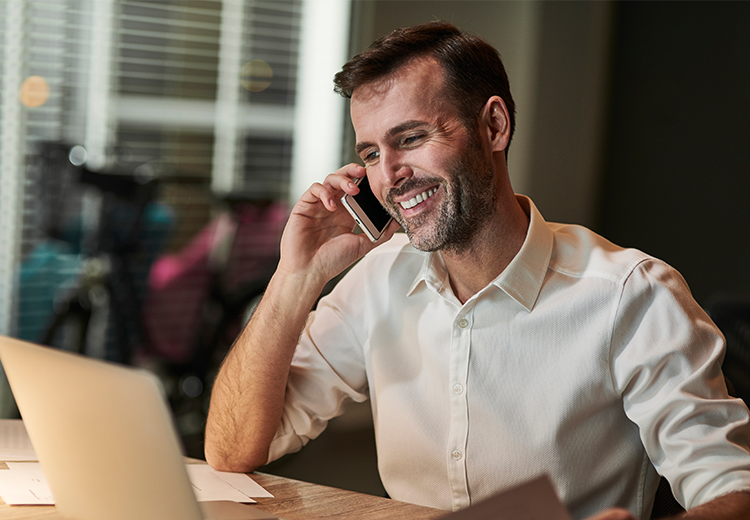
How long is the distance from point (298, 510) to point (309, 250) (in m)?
0.54

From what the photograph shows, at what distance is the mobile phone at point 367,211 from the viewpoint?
4.83 feet

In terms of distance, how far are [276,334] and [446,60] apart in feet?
1.91

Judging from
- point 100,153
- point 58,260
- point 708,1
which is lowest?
point 58,260

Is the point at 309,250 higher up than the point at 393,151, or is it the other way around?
the point at 393,151

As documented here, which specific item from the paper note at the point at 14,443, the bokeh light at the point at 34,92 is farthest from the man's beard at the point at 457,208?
the bokeh light at the point at 34,92

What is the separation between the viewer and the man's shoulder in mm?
1273

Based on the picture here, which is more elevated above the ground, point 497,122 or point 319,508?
point 497,122

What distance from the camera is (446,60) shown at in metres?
1.35

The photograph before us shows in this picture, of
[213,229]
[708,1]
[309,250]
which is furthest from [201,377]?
[708,1]

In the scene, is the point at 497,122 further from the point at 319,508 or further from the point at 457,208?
the point at 319,508

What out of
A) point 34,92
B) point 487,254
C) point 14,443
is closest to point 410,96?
point 487,254

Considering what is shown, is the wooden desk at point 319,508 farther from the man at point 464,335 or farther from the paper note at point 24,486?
the man at point 464,335

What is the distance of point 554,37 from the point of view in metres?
3.99

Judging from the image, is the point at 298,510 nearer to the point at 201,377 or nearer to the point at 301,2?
the point at 201,377
